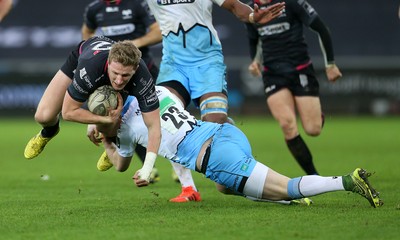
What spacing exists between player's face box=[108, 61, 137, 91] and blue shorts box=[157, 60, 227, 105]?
6.30 feet

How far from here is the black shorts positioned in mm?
10938

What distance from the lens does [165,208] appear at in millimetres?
8023

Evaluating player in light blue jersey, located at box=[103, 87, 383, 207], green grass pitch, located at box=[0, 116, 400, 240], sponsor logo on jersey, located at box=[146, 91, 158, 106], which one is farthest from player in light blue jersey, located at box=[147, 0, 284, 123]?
sponsor logo on jersey, located at box=[146, 91, 158, 106]

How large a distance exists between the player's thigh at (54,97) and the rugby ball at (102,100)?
1095 millimetres

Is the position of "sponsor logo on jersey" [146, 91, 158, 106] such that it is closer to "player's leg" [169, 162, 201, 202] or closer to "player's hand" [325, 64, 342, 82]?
"player's leg" [169, 162, 201, 202]

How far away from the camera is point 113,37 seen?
1181cm

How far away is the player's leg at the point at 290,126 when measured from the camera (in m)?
10.4

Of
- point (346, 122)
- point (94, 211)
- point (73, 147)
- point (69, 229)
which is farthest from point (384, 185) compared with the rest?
point (346, 122)

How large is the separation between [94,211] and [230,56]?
17.2 m

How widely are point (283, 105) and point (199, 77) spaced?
184 cm

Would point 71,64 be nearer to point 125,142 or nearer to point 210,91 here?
point 125,142

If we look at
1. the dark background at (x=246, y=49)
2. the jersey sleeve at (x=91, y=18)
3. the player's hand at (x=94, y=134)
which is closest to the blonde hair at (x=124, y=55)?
the player's hand at (x=94, y=134)

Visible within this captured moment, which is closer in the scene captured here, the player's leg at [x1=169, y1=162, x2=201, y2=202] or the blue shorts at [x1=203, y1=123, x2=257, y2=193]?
the blue shorts at [x1=203, y1=123, x2=257, y2=193]

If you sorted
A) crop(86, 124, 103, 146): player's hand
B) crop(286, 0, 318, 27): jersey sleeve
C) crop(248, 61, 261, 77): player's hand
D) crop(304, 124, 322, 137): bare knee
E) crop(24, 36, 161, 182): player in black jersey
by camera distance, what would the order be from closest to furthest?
crop(24, 36, 161, 182): player in black jersey, crop(86, 124, 103, 146): player's hand, crop(286, 0, 318, 27): jersey sleeve, crop(304, 124, 322, 137): bare knee, crop(248, 61, 261, 77): player's hand
